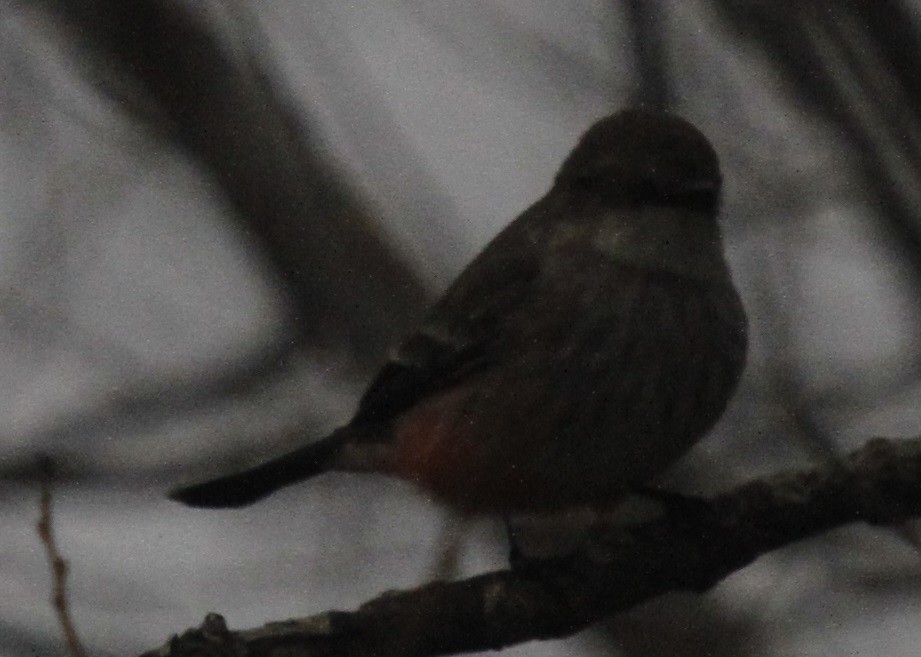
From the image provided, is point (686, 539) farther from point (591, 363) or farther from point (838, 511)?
point (591, 363)

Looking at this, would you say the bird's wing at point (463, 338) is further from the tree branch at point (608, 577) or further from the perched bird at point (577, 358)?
the tree branch at point (608, 577)

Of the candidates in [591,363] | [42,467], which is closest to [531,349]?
[591,363]

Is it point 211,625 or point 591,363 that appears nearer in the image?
point 211,625

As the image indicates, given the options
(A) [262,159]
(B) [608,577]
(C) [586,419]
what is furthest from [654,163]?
(A) [262,159]

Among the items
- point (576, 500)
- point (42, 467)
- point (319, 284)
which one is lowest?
point (576, 500)

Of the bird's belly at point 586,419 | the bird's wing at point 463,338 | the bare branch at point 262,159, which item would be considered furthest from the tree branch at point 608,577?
the bare branch at point 262,159

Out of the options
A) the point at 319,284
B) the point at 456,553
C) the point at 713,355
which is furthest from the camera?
the point at 319,284

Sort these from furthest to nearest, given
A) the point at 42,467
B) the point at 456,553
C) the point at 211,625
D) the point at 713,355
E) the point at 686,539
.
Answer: the point at 713,355 → the point at 456,553 → the point at 686,539 → the point at 211,625 → the point at 42,467
